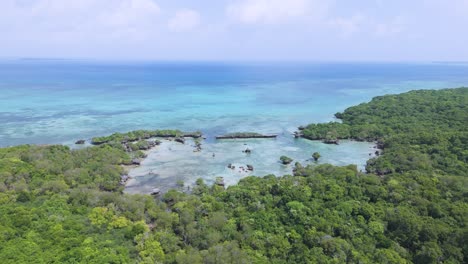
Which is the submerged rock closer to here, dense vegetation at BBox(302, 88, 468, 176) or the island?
the island

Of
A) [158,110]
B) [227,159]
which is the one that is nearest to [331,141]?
[227,159]

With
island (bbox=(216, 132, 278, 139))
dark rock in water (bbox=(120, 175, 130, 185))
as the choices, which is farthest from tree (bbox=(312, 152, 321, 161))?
dark rock in water (bbox=(120, 175, 130, 185))

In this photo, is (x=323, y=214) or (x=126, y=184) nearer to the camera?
(x=323, y=214)

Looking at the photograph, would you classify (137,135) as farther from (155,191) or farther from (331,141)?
(331,141)

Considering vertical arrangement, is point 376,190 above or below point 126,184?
above

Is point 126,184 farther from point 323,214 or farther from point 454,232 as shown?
point 454,232

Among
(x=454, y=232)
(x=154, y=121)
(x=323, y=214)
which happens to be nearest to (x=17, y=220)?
(x=323, y=214)
